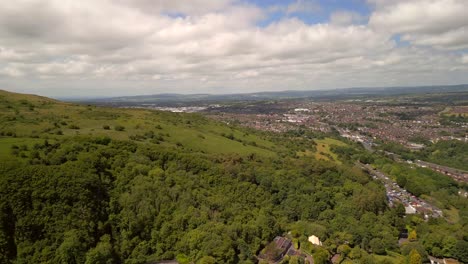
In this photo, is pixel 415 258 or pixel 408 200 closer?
pixel 415 258

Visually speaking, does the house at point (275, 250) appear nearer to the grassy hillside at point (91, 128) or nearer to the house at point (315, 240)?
the house at point (315, 240)

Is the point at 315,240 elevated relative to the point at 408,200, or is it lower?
elevated

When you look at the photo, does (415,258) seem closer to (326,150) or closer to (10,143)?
(10,143)

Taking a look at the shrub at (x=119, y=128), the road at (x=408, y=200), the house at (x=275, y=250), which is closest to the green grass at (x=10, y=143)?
the shrub at (x=119, y=128)

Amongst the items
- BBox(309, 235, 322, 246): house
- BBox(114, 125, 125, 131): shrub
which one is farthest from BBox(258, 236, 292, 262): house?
BBox(114, 125, 125, 131): shrub

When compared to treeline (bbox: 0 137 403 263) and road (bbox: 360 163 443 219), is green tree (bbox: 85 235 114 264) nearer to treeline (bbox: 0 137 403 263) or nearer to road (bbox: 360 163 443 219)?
treeline (bbox: 0 137 403 263)

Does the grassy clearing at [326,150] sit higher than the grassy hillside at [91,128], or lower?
lower

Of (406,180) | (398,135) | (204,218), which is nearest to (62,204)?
(204,218)

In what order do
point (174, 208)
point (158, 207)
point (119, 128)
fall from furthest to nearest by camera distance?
point (119, 128) → point (174, 208) → point (158, 207)

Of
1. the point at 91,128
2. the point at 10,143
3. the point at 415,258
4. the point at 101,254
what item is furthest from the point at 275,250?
the point at 91,128
